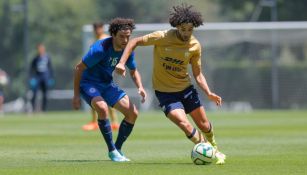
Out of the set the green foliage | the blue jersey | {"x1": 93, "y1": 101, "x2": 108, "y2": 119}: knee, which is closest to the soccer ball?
{"x1": 93, "y1": 101, "x2": 108, "y2": 119}: knee

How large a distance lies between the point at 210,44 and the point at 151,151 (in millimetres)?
24573

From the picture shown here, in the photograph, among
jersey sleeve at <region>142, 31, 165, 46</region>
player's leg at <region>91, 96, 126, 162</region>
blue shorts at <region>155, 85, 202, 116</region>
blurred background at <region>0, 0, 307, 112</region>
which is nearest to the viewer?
jersey sleeve at <region>142, 31, 165, 46</region>

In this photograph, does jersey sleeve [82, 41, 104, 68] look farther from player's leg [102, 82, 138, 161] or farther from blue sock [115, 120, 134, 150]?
blue sock [115, 120, 134, 150]

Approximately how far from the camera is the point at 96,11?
181ft

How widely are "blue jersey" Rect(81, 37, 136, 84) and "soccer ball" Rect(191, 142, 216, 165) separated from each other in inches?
79.5

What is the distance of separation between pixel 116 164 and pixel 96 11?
41.9m

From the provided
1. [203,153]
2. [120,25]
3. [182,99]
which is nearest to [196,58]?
[182,99]

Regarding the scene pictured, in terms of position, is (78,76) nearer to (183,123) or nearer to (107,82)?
(107,82)

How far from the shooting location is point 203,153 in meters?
13.4

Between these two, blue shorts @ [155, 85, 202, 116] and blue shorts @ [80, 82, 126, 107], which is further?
blue shorts @ [80, 82, 126, 107]

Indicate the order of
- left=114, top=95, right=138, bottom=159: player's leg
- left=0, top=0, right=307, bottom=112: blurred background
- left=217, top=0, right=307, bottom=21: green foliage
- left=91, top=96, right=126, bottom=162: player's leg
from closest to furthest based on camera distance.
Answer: left=91, top=96, right=126, bottom=162: player's leg → left=114, top=95, right=138, bottom=159: player's leg → left=0, top=0, right=307, bottom=112: blurred background → left=217, top=0, right=307, bottom=21: green foliage

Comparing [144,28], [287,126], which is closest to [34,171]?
[287,126]

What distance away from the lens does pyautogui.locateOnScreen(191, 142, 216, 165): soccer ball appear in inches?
528

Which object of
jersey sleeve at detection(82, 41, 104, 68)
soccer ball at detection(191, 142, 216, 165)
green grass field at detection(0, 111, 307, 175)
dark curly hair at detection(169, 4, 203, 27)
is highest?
dark curly hair at detection(169, 4, 203, 27)
